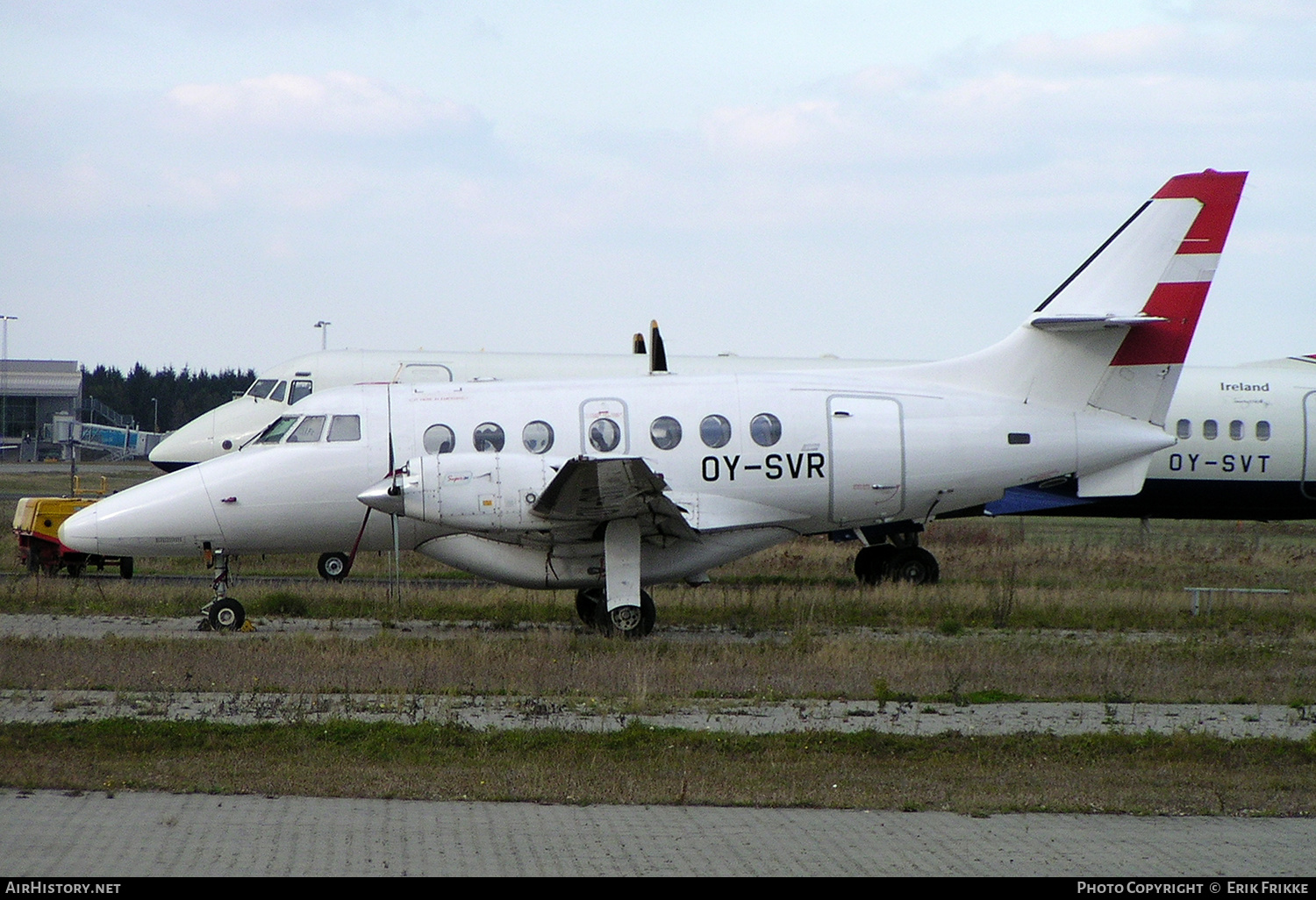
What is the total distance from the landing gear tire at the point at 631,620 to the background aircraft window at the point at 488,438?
2505mm

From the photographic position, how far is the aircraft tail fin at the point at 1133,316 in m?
17.6

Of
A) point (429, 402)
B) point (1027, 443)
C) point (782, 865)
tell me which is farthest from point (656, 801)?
point (1027, 443)

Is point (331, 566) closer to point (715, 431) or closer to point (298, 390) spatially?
point (298, 390)

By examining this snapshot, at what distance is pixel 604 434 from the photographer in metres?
16.7

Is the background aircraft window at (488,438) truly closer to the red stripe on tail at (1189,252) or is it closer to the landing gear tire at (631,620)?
the landing gear tire at (631,620)

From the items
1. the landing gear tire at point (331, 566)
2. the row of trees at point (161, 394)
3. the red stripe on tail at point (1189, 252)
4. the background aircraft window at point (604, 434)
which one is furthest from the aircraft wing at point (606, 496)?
the row of trees at point (161, 394)

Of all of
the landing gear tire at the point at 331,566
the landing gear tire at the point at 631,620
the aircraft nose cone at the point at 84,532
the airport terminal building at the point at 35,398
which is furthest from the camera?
the airport terminal building at the point at 35,398

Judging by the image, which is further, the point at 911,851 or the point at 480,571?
the point at 480,571

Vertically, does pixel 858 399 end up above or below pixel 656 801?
above

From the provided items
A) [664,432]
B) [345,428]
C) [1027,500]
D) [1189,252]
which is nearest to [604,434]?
[664,432]

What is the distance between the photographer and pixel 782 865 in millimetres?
6867

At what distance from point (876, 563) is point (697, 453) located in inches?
228
